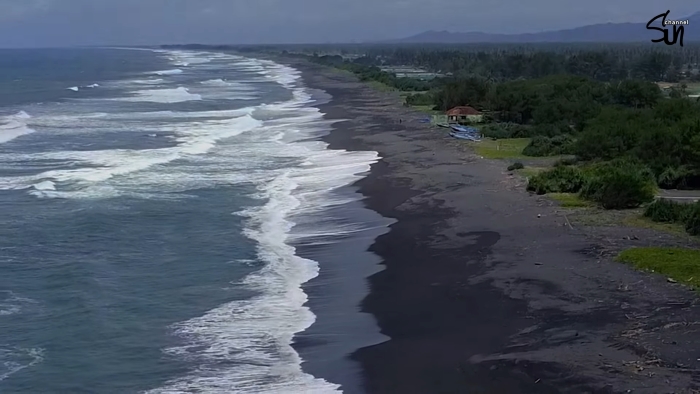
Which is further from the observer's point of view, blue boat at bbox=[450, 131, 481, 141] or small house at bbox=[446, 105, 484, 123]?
small house at bbox=[446, 105, 484, 123]

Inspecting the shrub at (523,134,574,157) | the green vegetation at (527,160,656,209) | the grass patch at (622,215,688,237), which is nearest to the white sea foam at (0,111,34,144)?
the shrub at (523,134,574,157)

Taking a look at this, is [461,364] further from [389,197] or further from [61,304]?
[389,197]

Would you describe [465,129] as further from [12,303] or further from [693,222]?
[12,303]

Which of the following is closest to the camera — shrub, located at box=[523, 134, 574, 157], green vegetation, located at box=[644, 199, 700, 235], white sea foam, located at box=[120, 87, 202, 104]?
green vegetation, located at box=[644, 199, 700, 235]

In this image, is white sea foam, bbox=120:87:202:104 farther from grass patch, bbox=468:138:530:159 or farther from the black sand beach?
the black sand beach

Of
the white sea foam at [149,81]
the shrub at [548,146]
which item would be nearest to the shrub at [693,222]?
the shrub at [548,146]
